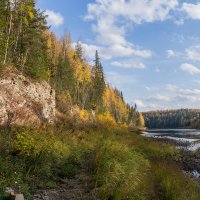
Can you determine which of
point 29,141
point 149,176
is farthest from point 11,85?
point 149,176

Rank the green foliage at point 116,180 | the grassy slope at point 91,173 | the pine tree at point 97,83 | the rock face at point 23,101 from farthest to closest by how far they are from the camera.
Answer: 1. the pine tree at point 97,83
2. the rock face at point 23,101
3. the grassy slope at point 91,173
4. the green foliage at point 116,180

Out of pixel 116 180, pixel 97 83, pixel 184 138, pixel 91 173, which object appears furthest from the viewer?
pixel 97 83

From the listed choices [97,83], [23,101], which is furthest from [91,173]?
[97,83]

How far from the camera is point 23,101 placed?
26.8m

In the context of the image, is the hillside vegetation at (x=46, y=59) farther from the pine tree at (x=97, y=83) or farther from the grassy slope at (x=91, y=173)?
the grassy slope at (x=91, y=173)

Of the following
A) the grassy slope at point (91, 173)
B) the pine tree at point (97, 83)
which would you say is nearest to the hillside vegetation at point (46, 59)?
the pine tree at point (97, 83)

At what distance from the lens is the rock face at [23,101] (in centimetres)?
2363

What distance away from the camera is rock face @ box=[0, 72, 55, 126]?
23.6 metres

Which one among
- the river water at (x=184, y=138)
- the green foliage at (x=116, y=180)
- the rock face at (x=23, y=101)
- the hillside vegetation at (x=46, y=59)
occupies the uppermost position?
the hillside vegetation at (x=46, y=59)

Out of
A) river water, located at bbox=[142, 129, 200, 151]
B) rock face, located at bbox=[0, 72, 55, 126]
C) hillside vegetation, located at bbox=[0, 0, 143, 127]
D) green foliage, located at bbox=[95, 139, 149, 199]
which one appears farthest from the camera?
river water, located at bbox=[142, 129, 200, 151]

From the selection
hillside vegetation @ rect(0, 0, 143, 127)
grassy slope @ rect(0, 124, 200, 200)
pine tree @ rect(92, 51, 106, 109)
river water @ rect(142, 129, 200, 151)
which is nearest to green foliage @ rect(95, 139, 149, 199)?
grassy slope @ rect(0, 124, 200, 200)

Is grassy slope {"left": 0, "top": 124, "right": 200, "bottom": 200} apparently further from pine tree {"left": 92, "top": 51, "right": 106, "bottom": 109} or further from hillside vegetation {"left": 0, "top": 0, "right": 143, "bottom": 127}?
pine tree {"left": 92, "top": 51, "right": 106, "bottom": 109}

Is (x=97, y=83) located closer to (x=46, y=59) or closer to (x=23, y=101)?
(x=46, y=59)

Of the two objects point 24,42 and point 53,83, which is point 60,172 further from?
point 53,83
